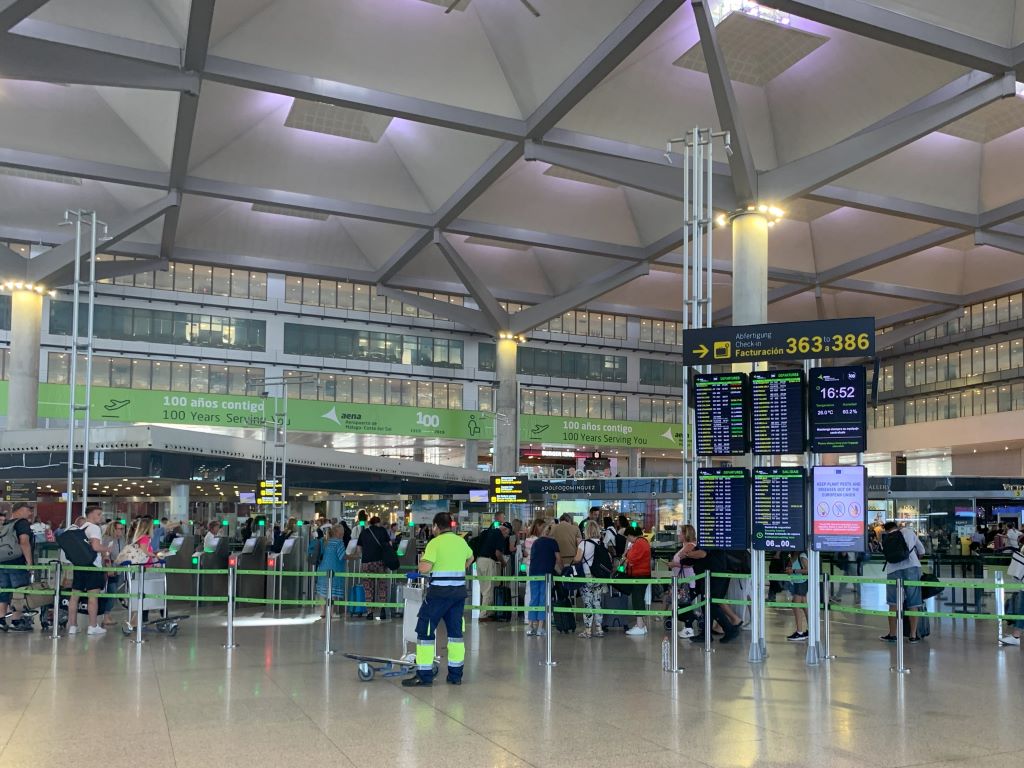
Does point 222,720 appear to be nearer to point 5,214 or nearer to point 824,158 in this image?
point 824,158

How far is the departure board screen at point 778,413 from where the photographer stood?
11875mm

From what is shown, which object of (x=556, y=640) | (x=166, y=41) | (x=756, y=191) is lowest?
(x=556, y=640)

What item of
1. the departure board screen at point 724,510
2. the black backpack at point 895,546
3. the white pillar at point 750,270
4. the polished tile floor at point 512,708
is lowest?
the polished tile floor at point 512,708

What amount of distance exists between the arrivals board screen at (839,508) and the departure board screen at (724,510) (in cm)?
81

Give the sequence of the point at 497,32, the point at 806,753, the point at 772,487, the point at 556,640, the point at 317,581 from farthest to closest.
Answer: the point at 497,32 → the point at 317,581 → the point at 556,640 → the point at 772,487 → the point at 806,753

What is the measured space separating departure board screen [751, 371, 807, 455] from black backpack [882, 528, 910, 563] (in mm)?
2727

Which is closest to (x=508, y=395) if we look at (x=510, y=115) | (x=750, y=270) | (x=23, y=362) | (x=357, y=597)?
(x=23, y=362)

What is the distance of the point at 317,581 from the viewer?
20.3 m

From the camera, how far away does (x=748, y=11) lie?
25781 millimetres

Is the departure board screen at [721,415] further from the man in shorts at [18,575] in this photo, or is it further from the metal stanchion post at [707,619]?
the man in shorts at [18,575]

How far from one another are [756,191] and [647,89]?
426 centimetres

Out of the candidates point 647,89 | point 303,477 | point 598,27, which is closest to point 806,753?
point 598,27

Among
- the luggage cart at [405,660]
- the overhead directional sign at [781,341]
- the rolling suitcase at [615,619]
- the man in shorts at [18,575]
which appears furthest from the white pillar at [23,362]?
the overhead directional sign at [781,341]

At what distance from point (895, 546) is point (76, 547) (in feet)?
37.2
